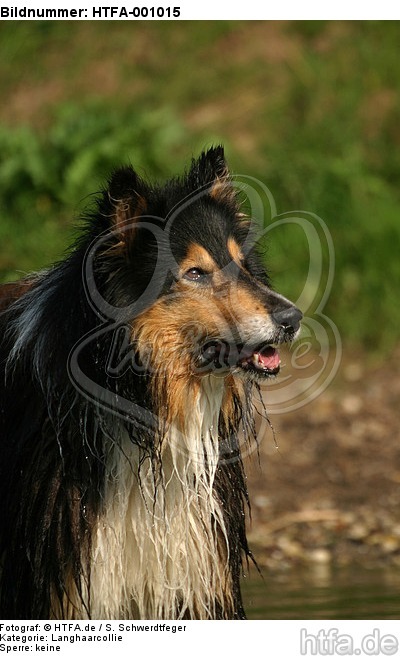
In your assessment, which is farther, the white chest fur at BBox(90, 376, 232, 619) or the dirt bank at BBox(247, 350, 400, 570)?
the dirt bank at BBox(247, 350, 400, 570)

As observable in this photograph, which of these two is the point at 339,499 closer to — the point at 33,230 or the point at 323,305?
the point at 323,305

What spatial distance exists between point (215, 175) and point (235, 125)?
888 cm

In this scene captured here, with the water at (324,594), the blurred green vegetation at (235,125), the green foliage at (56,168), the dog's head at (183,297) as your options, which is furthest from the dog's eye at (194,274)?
the green foliage at (56,168)

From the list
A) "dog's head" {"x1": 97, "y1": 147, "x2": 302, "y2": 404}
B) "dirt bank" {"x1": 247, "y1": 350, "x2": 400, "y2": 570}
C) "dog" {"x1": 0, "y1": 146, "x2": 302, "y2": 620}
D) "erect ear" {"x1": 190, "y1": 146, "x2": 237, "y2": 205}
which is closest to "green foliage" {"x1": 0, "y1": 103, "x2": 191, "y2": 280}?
"dirt bank" {"x1": 247, "y1": 350, "x2": 400, "y2": 570}

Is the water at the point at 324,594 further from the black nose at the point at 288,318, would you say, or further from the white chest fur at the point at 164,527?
the black nose at the point at 288,318

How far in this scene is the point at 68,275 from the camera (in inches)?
215

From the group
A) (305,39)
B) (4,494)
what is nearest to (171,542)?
(4,494)

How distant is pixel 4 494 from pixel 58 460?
0.36 m

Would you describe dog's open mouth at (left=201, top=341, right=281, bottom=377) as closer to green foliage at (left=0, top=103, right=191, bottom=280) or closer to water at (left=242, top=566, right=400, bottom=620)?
water at (left=242, top=566, right=400, bottom=620)

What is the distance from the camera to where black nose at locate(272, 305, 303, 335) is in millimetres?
5297

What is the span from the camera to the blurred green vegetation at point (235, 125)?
40.2 ft

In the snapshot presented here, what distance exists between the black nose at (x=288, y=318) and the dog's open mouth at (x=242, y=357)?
126mm
